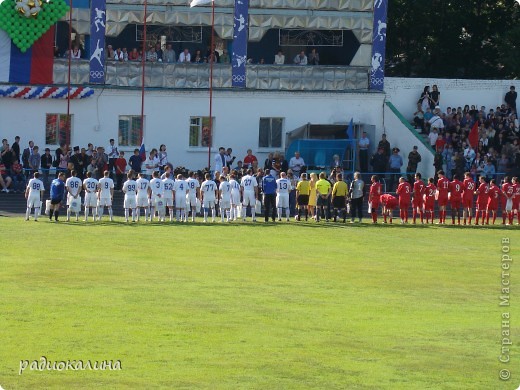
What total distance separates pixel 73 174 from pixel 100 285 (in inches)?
493

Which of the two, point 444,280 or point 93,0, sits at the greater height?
point 93,0

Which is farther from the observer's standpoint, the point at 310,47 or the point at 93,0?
the point at 310,47

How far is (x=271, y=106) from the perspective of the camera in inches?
Answer: 2149

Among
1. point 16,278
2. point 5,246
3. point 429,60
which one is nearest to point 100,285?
point 16,278

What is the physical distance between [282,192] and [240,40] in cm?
1248

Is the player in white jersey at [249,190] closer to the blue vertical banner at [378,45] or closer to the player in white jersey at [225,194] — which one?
the player in white jersey at [225,194]

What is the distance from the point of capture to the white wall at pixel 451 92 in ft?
181

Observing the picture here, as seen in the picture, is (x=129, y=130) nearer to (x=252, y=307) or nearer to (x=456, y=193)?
(x=456, y=193)

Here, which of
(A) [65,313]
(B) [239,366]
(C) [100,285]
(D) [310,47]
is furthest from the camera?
(D) [310,47]

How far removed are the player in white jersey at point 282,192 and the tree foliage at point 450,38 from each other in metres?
17.4

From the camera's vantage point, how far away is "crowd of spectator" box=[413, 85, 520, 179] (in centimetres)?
5050

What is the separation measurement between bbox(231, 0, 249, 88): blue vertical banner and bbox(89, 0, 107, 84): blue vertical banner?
498 centimetres

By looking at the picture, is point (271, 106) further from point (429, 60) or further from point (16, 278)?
point (16, 278)

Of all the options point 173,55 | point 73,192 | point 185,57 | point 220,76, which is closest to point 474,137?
point 220,76
